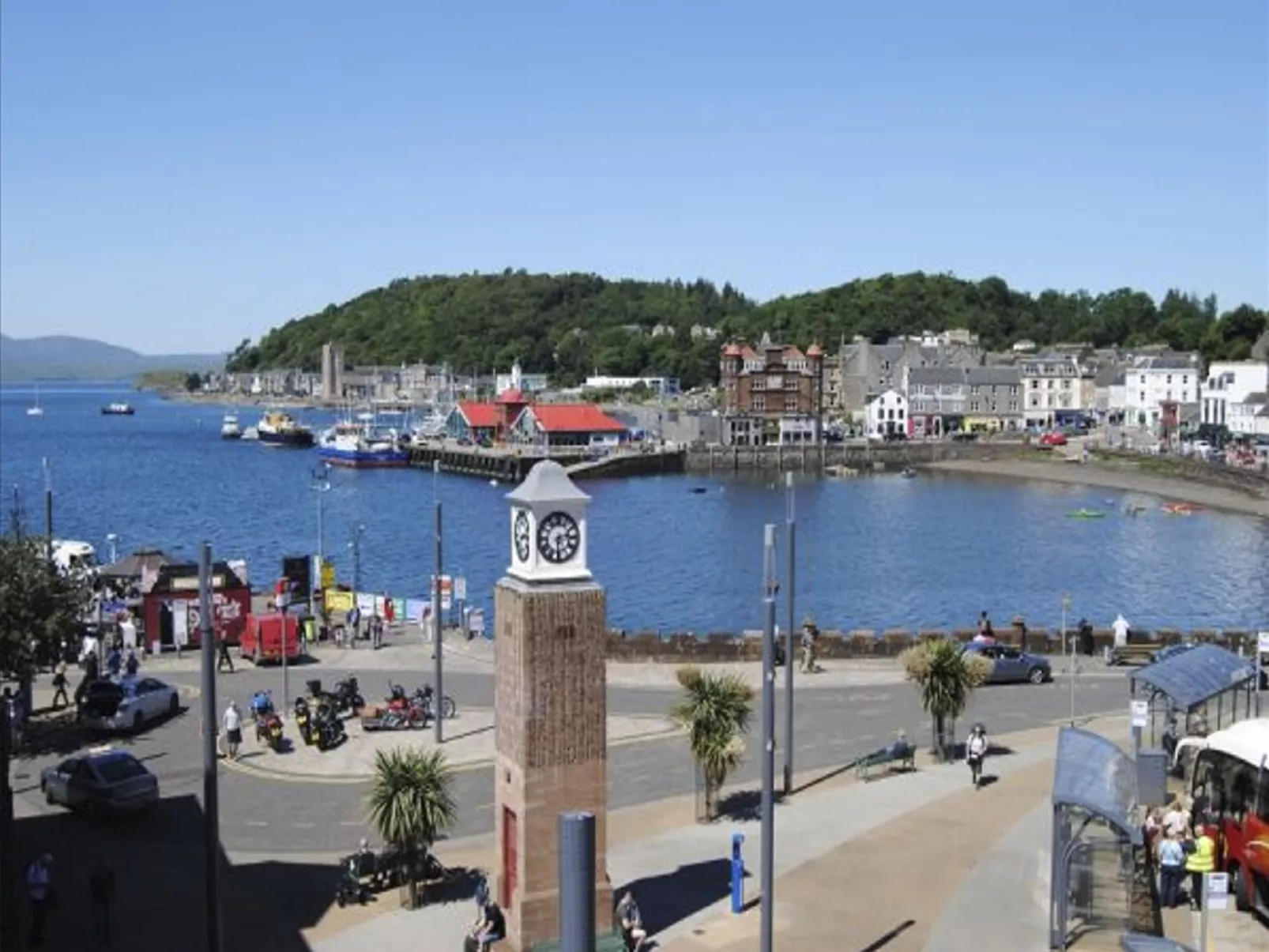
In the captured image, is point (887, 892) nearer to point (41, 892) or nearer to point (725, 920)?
point (725, 920)

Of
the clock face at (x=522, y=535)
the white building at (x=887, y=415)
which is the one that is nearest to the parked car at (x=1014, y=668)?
the clock face at (x=522, y=535)

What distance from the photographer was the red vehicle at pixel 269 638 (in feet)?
127

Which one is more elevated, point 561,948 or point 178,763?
point 561,948

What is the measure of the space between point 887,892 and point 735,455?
13563cm

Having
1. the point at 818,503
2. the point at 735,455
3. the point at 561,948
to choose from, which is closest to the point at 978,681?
the point at 561,948

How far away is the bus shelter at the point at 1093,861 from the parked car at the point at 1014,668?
52.8 ft

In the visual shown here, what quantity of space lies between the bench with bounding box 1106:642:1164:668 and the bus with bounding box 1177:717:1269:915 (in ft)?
59.2

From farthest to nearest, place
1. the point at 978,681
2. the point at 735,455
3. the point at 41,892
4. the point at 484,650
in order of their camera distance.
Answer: the point at 735,455, the point at 484,650, the point at 978,681, the point at 41,892

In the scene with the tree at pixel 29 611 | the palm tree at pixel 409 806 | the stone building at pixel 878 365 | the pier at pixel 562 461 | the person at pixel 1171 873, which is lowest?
the pier at pixel 562 461

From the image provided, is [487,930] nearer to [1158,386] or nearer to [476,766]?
[476,766]

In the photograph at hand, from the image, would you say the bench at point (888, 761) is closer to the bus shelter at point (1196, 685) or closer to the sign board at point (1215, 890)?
the bus shelter at point (1196, 685)

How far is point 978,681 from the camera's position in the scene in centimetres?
2864

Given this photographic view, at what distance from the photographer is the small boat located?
106 metres

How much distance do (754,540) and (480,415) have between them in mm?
74288
